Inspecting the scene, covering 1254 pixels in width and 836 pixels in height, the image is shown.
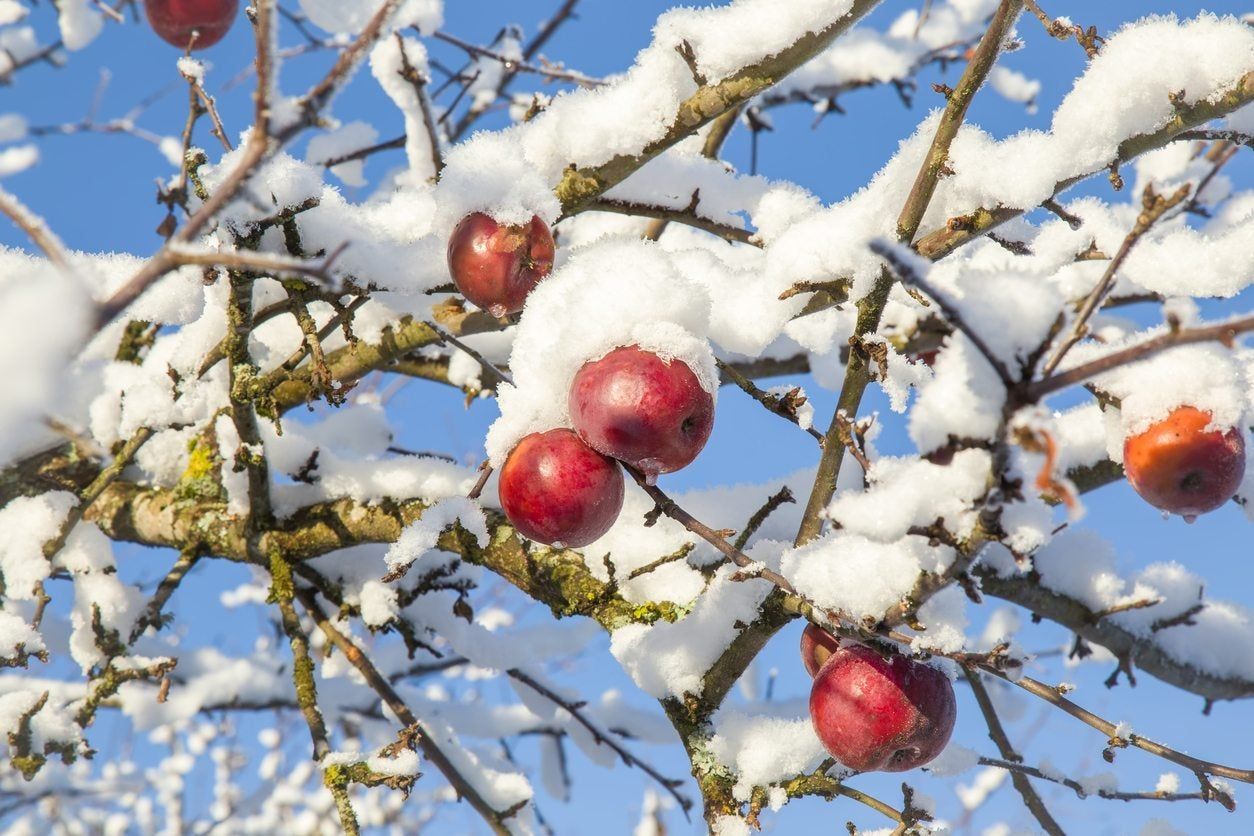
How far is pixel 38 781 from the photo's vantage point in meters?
5.17

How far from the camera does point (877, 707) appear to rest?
1.58m

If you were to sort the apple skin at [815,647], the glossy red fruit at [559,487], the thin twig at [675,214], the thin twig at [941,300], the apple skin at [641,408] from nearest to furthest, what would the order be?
the thin twig at [941,300], the apple skin at [641,408], the glossy red fruit at [559,487], the apple skin at [815,647], the thin twig at [675,214]

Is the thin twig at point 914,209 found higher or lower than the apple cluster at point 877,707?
higher

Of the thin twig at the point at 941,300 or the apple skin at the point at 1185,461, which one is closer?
the thin twig at the point at 941,300

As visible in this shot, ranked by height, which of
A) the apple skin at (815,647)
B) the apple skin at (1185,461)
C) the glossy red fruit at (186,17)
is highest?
the glossy red fruit at (186,17)

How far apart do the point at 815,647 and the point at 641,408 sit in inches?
31.5

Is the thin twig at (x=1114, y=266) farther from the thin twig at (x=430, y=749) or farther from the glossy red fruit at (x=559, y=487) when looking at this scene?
the thin twig at (x=430, y=749)

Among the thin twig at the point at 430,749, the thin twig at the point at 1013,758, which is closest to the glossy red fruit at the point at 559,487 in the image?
the thin twig at the point at 430,749

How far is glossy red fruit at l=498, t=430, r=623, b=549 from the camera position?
4.83 ft

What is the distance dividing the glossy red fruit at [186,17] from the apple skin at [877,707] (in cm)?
292

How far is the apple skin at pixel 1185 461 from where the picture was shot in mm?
1540

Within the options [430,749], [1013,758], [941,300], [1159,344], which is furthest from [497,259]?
[1013,758]

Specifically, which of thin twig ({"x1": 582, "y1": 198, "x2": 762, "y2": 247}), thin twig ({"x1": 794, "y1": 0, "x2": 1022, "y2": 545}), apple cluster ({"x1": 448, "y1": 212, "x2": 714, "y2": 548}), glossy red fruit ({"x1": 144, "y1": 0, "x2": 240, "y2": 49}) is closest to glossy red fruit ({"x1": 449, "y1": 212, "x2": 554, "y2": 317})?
apple cluster ({"x1": 448, "y1": 212, "x2": 714, "y2": 548})

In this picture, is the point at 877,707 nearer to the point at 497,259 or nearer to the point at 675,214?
the point at 497,259
